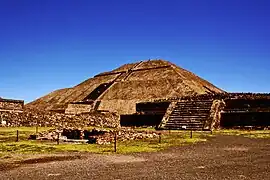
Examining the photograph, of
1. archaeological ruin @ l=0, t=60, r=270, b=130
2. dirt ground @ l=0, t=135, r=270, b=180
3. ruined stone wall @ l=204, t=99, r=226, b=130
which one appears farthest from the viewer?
archaeological ruin @ l=0, t=60, r=270, b=130

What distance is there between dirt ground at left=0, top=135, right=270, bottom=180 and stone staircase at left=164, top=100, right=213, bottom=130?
701 inches

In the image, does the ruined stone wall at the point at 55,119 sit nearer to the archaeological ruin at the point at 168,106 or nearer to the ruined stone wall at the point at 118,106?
the archaeological ruin at the point at 168,106

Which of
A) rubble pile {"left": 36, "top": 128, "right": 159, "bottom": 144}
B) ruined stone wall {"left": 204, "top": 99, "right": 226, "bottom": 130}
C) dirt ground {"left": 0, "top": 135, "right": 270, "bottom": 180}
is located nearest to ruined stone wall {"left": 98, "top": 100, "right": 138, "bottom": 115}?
ruined stone wall {"left": 204, "top": 99, "right": 226, "bottom": 130}

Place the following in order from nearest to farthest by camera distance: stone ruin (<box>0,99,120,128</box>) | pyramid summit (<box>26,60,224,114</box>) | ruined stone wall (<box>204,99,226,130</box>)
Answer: ruined stone wall (<box>204,99,226,130</box>)
stone ruin (<box>0,99,120,128</box>)
pyramid summit (<box>26,60,224,114</box>)

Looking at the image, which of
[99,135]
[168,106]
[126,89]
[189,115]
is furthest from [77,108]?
[99,135]

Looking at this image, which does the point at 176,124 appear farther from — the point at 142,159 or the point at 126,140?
the point at 142,159

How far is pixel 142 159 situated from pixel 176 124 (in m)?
21.0

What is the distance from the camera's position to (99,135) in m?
22.3

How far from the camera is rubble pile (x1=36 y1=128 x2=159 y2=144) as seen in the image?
21469mm

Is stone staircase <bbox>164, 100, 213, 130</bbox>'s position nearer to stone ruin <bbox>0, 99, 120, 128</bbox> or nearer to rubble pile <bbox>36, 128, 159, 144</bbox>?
stone ruin <bbox>0, 99, 120, 128</bbox>

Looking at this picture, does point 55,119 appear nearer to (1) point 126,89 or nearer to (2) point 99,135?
(2) point 99,135

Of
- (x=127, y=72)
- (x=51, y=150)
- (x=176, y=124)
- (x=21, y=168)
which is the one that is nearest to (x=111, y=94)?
(x=127, y=72)

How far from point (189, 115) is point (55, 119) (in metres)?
15.2

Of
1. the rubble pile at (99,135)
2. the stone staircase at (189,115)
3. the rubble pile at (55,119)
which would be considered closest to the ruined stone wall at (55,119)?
the rubble pile at (55,119)
